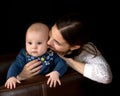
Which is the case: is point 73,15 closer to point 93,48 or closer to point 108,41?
point 93,48

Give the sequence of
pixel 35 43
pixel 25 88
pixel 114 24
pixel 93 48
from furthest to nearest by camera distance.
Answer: pixel 114 24
pixel 93 48
pixel 35 43
pixel 25 88

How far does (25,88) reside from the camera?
55.5 inches

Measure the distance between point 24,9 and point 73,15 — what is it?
1.82 feet

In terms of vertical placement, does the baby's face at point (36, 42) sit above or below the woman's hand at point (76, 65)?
above

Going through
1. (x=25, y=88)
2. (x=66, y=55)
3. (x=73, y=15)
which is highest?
(x=73, y=15)

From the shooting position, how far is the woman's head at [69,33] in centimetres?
148

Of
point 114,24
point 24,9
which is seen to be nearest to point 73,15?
point 24,9

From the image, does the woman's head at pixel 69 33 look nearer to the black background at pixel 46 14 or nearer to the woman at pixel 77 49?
the woman at pixel 77 49

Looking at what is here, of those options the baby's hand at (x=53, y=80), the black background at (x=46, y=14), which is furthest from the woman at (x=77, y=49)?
the black background at (x=46, y=14)

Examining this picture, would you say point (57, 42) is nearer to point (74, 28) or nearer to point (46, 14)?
point (74, 28)

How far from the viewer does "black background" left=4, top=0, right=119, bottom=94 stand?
6.48 ft

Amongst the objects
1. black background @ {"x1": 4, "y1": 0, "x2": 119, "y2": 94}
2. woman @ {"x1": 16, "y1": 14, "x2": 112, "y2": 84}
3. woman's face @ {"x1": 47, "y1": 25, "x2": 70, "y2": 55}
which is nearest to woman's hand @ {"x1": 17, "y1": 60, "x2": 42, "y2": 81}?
woman @ {"x1": 16, "y1": 14, "x2": 112, "y2": 84}

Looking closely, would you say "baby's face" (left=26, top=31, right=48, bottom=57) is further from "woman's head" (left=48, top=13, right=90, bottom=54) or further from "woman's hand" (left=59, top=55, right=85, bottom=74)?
"woman's hand" (left=59, top=55, right=85, bottom=74)

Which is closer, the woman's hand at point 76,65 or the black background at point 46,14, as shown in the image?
the woman's hand at point 76,65
